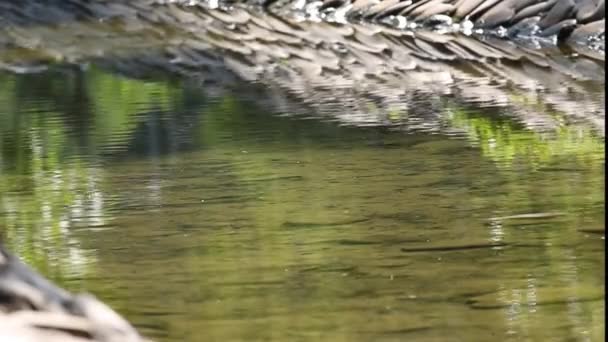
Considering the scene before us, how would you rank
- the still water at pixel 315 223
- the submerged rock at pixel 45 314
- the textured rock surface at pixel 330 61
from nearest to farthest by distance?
the submerged rock at pixel 45 314, the still water at pixel 315 223, the textured rock surface at pixel 330 61

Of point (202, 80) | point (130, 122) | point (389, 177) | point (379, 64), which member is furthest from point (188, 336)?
point (379, 64)

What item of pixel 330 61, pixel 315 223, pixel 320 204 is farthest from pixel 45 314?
pixel 330 61

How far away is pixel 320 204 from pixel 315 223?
1.00ft

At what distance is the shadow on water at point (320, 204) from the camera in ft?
12.5

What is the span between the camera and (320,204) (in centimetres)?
514

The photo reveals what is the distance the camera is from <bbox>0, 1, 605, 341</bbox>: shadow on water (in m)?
3.82

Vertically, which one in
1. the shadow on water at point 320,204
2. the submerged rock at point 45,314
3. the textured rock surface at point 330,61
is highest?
the submerged rock at point 45,314

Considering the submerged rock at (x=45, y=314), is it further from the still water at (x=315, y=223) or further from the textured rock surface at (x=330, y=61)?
the textured rock surface at (x=330, y=61)

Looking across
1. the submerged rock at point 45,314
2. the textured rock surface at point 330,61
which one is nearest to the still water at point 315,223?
the textured rock surface at point 330,61

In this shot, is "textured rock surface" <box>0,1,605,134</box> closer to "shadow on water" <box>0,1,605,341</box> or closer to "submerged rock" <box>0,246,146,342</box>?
"shadow on water" <box>0,1,605,341</box>

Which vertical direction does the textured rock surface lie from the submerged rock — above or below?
below

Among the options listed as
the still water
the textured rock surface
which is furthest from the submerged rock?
the textured rock surface

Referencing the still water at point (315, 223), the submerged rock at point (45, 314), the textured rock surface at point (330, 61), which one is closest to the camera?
the submerged rock at point (45, 314)

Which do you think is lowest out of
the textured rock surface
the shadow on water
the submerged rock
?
the textured rock surface
